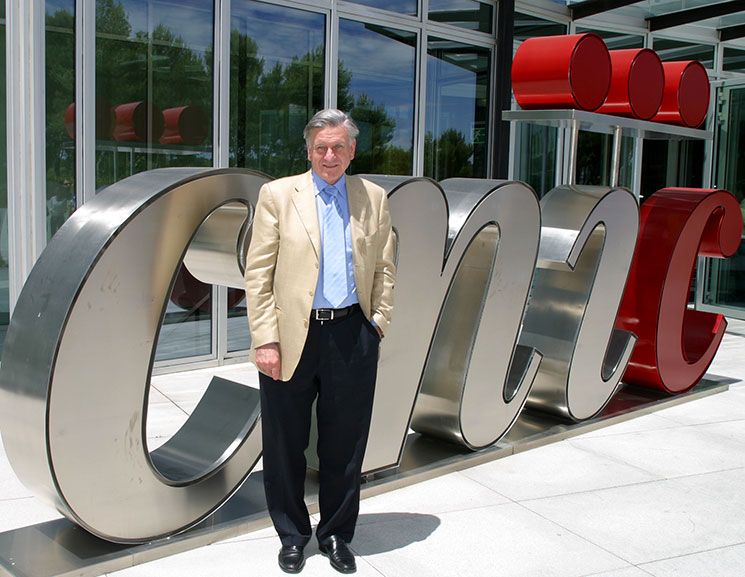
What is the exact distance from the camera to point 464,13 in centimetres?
976

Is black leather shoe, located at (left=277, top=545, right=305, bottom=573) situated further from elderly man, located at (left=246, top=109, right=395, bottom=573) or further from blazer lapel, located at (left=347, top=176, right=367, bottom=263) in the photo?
blazer lapel, located at (left=347, top=176, right=367, bottom=263)

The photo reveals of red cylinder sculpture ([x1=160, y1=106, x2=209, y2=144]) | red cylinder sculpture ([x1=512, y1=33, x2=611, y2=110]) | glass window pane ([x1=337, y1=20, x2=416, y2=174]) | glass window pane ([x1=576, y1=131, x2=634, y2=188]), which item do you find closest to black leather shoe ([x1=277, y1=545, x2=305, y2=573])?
red cylinder sculpture ([x1=512, y1=33, x2=611, y2=110])

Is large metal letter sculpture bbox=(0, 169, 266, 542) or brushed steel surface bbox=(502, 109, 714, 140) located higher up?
brushed steel surface bbox=(502, 109, 714, 140)

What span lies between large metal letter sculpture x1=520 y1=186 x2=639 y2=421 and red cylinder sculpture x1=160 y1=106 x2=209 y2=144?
3.21 m

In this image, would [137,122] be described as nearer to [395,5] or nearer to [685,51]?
[395,5]

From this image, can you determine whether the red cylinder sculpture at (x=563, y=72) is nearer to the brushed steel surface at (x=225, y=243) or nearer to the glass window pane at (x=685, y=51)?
the brushed steel surface at (x=225, y=243)

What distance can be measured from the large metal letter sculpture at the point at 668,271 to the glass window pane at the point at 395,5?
11.9 feet

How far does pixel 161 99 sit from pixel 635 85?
3735 mm

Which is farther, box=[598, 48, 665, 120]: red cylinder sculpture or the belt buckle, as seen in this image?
box=[598, 48, 665, 120]: red cylinder sculpture

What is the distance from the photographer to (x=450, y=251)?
4594 mm

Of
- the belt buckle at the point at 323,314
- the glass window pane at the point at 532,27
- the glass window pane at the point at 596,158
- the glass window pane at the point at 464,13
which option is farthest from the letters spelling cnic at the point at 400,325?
the glass window pane at the point at 596,158

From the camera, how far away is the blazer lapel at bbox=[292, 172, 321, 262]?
11.1ft

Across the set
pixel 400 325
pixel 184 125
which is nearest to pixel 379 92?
pixel 184 125

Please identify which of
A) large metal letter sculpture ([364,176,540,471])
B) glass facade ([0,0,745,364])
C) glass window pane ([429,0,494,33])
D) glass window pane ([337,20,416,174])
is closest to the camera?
large metal letter sculpture ([364,176,540,471])
